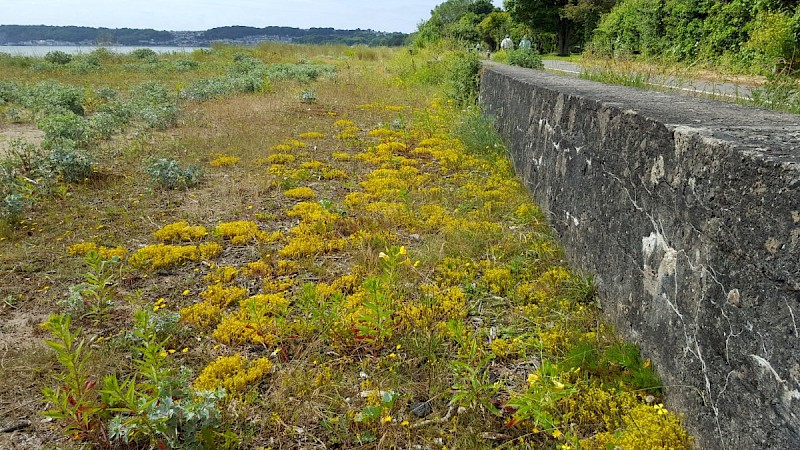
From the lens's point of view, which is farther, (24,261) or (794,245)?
(24,261)

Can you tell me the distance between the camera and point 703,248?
6.53 feet

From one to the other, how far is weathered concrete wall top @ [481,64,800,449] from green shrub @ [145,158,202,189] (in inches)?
188

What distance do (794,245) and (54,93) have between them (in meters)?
13.7

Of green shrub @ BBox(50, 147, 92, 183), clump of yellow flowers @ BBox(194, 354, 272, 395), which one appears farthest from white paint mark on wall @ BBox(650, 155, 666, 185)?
green shrub @ BBox(50, 147, 92, 183)

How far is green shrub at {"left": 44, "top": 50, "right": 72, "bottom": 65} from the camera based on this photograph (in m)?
21.6

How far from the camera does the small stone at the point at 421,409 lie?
252 centimetres

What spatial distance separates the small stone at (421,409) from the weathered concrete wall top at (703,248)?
117cm

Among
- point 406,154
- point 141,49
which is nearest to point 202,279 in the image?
point 406,154

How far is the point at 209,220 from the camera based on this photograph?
517cm

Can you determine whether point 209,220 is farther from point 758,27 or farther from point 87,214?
point 758,27

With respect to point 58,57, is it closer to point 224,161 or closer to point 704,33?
point 224,161

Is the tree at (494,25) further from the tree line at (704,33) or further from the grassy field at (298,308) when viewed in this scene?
the grassy field at (298,308)

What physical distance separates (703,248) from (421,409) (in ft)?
5.04

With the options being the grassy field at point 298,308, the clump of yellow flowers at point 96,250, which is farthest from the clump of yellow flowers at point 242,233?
the clump of yellow flowers at point 96,250
